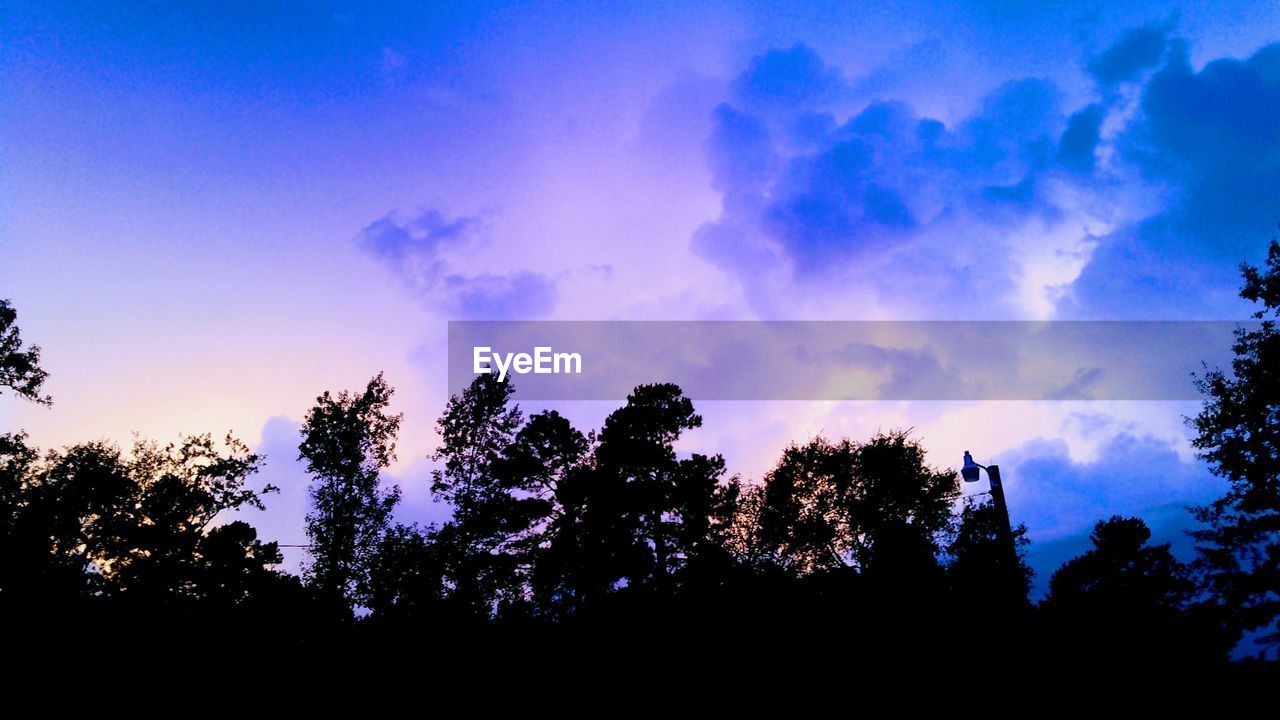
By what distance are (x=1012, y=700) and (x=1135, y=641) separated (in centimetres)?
215

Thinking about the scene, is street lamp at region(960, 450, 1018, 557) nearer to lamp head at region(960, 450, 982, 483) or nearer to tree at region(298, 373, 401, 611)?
lamp head at region(960, 450, 982, 483)

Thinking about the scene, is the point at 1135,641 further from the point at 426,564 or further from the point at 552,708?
the point at 426,564

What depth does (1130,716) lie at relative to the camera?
720 cm

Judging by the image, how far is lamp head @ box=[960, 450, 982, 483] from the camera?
13.0 meters

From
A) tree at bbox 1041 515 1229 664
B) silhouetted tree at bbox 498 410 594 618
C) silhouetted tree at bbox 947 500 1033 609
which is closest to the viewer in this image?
tree at bbox 1041 515 1229 664

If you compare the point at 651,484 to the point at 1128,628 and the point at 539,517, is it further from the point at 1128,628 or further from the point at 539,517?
the point at 1128,628

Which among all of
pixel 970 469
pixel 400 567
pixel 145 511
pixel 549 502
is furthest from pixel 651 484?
pixel 145 511

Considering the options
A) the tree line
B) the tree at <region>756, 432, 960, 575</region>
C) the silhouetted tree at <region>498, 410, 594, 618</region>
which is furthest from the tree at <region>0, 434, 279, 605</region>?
the tree at <region>756, 432, 960, 575</region>

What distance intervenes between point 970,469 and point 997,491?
1.00 metres

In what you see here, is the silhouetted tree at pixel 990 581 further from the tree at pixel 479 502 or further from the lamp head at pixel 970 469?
the tree at pixel 479 502

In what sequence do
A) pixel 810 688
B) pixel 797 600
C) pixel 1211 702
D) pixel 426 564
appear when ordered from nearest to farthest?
pixel 1211 702, pixel 810 688, pixel 797 600, pixel 426 564

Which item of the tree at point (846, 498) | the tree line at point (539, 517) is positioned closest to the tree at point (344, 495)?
the tree line at point (539, 517)

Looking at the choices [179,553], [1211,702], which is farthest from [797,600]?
[179,553]

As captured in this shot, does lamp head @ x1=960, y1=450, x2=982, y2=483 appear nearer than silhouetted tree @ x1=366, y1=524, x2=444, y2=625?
Yes
